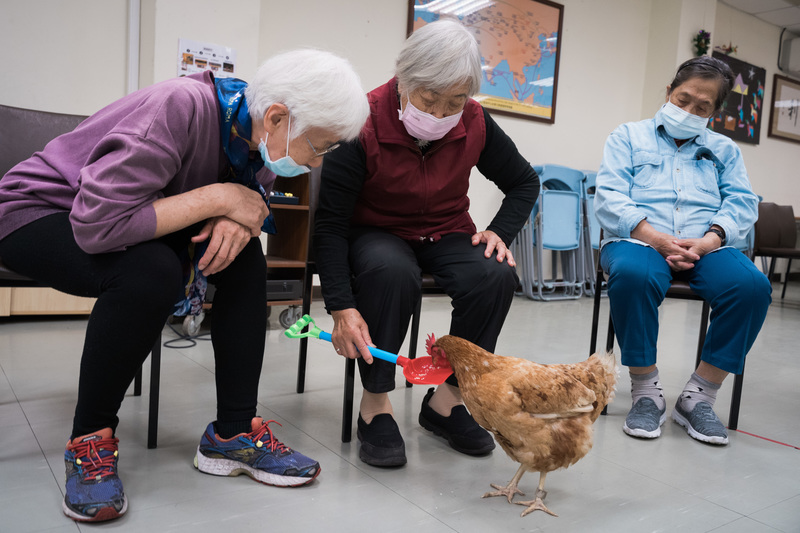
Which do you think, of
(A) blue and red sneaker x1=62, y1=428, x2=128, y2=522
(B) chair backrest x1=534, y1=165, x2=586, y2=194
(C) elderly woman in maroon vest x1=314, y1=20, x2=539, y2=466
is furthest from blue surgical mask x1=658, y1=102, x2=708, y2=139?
(B) chair backrest x1=534, y1=165, x2=586, y2=194

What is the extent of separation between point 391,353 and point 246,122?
0.62 metres

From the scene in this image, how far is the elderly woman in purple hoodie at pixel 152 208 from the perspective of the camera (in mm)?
1077

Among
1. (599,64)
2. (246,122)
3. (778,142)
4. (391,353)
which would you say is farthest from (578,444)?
(778,142)

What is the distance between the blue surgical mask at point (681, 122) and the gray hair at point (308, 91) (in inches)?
49.3

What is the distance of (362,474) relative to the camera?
1.39 m

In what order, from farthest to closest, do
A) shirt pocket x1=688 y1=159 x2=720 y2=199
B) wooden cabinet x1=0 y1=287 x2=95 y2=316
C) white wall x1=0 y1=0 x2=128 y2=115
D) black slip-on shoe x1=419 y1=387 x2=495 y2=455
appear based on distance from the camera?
white wall x1=0 y1=0 x2=128 y2=115, wooden cabinet x1=0 y1=287 x2=95 y2=316, shirt pocket x1=688 y1=159 x2=720 y2=199, black slip-on shoe x1=419 y1=387 x2=495 y2=455

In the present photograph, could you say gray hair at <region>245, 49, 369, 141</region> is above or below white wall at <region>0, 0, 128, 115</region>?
below

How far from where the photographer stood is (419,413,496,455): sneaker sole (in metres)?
1.54

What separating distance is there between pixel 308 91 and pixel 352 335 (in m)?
0.58

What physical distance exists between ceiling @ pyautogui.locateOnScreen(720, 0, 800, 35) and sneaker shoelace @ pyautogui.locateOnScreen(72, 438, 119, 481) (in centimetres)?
708

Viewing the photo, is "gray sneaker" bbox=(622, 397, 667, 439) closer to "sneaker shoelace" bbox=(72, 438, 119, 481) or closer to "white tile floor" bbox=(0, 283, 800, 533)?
"white tile floor" bbox=(0, 283, 800, 533)

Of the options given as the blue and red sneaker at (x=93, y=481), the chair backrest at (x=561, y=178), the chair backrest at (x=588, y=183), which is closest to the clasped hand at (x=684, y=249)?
the blue and red sneaker at (x=93, y=481)

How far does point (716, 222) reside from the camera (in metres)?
1.90

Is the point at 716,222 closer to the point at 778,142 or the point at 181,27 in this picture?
the point at 181,27
